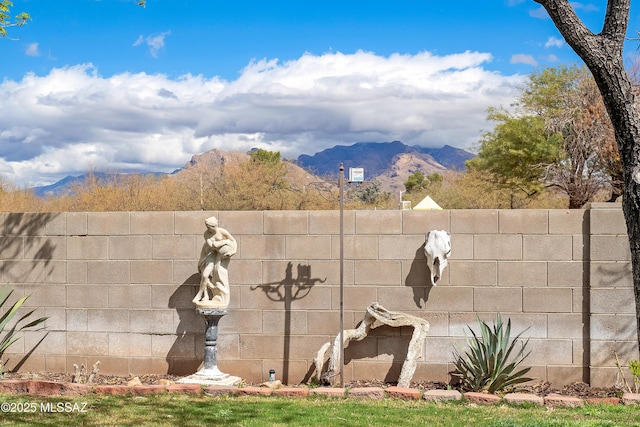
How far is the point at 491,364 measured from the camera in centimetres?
747

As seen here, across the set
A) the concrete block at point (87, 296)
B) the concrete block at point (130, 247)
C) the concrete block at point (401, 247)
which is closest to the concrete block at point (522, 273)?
the concrete block at point (401, 247)

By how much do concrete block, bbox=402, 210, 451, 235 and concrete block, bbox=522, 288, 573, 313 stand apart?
1135mm

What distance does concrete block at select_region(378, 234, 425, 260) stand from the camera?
318 inches

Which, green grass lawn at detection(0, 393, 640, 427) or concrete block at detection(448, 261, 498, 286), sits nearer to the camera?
green grass lawn at detection(0, 393, 640, 427)

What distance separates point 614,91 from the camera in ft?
16.1

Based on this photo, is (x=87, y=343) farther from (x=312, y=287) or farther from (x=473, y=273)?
(x=473, y=273)

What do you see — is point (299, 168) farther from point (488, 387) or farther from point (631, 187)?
point (631, 187)

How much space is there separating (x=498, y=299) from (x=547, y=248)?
30.2 inches

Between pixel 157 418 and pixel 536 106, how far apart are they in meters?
28.0

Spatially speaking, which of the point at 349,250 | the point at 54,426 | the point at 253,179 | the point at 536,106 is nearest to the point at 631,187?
the point at 349,250

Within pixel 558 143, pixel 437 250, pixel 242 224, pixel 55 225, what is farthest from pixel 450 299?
pixel 558 143

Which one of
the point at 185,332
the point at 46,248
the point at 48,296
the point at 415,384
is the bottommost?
the point at 415,384

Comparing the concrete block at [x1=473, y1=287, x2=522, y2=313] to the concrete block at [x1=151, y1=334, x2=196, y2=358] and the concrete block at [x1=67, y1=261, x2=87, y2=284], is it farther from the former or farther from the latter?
the concrete block at [x1=67, y1=261, x2=87, y2=284]

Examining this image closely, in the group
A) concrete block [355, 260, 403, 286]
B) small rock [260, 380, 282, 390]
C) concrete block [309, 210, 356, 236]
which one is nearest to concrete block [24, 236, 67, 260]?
small rock [260, 380, 282, 390]
